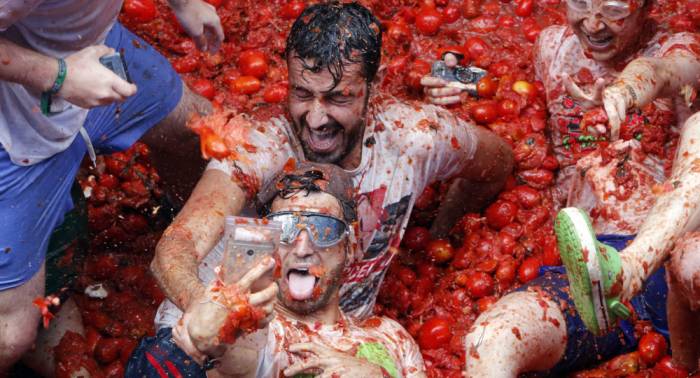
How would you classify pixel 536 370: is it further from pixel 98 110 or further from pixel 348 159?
pixel 98 110

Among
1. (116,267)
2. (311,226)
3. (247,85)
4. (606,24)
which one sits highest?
(606,24)

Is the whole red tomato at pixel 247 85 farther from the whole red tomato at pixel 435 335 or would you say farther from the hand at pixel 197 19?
the whole red tomato at pixel 435 335

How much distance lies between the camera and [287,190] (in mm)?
4043

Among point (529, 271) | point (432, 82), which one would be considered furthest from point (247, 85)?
point (529, 271)

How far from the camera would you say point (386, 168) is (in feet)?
14.6

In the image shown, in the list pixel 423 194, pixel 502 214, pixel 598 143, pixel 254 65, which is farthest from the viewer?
Answer: pixel 254 65

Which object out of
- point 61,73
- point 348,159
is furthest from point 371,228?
point 61,73

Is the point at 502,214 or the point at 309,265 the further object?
the point at 502,214

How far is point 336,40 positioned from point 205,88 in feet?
4.17

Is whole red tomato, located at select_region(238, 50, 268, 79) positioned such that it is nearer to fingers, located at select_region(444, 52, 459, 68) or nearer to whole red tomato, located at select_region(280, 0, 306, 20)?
whole red tomato, located at select_region(280, 0, 306, 20)

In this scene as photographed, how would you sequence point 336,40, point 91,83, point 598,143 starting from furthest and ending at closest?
point 598,143
point 336,40
point 91,83

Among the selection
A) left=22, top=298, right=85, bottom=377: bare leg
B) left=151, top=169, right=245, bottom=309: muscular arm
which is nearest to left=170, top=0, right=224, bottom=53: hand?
left=151, top=169, right=245, bottom=309: muscular arm

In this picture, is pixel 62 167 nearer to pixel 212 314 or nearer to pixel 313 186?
pixel 313 186

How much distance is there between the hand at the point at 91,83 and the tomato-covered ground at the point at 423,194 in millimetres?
984
